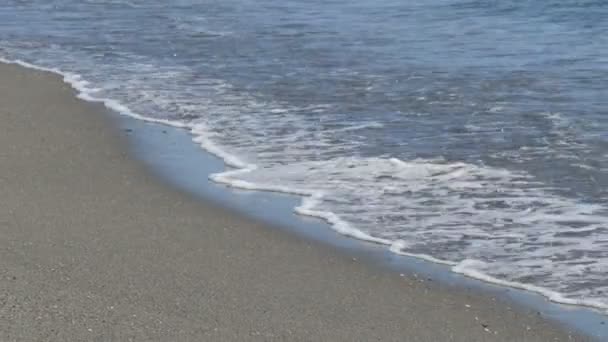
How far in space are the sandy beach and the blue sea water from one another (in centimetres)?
50

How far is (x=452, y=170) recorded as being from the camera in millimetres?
8617

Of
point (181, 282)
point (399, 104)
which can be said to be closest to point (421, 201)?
point (181, 282)

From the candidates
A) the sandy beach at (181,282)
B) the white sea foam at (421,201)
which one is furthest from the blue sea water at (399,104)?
the sandy beach at (181,282)

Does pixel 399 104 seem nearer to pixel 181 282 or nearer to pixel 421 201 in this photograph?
pixel 421 201

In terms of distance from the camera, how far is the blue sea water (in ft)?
24.0

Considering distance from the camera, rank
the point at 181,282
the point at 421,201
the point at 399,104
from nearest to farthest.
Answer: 1. the point at 181,282
2. the point at 421,201
3. the point at 399,104

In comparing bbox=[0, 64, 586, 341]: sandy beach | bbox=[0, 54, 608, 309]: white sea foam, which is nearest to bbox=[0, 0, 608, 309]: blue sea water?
bbox=[0, 54, 608, 309]: white sea foam

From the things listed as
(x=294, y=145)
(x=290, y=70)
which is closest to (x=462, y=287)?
(x=294, y=145)

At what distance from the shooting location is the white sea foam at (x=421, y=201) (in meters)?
6.70

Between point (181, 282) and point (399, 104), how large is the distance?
5.14 m

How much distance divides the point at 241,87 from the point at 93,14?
266 inches

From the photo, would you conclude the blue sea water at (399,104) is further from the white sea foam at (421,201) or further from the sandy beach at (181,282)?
the sandy beach at (181,282)

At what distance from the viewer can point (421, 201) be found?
7.86 metres

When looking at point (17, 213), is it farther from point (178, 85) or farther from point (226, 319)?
point (178, 85)
